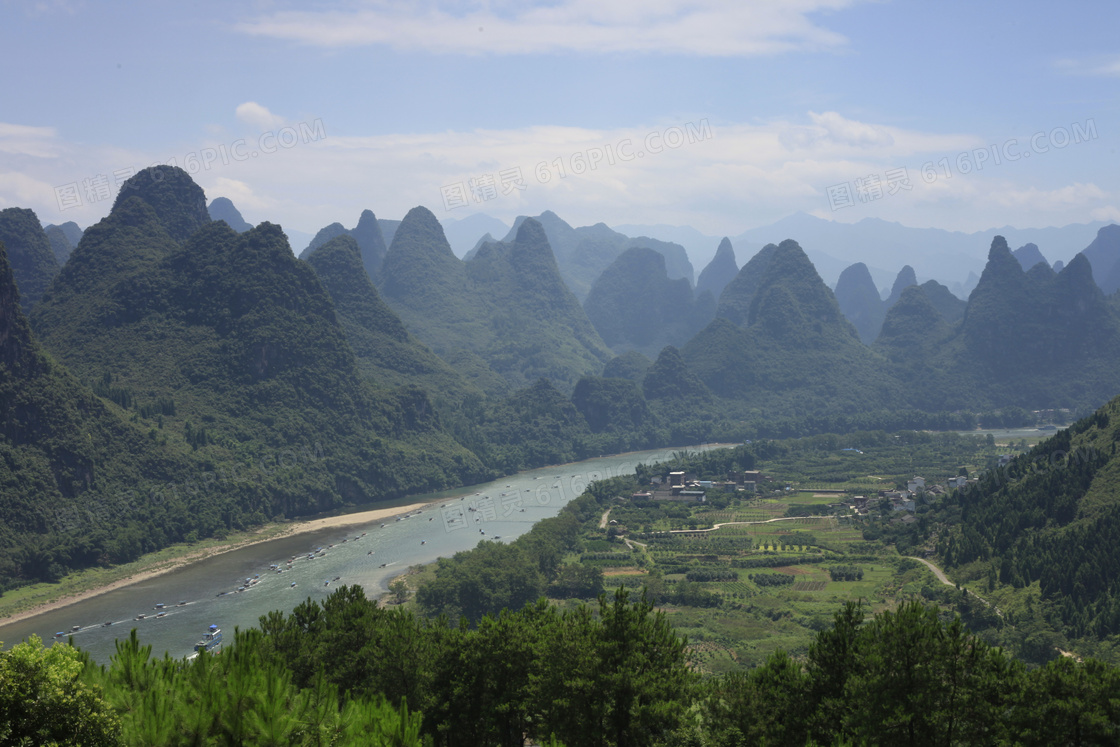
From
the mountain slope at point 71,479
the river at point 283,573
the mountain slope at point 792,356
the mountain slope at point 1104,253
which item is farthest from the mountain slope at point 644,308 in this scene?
the mountain slope at point 71,479

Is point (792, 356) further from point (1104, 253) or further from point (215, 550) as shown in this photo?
point (1104, 253)

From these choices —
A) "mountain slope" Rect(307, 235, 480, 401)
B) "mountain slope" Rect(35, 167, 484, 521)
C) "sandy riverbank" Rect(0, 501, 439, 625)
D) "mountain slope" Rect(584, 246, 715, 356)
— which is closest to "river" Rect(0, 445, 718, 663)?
"sandy riverbank" Rect(0, 501, 439, 625)

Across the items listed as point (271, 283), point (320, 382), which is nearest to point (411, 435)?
point (320, 382)

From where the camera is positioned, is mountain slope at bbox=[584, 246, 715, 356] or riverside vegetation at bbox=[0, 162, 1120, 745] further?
mountain slope at bbox=[584, 246, 715, 356]

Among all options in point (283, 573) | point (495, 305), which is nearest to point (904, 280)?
point (495, 305)

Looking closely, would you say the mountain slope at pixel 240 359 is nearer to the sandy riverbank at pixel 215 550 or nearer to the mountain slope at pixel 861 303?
the sandy riverbank at pixel 215 550

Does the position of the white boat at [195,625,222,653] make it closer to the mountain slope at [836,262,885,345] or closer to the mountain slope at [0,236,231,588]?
the mountain slope at [0,236,231,588]
